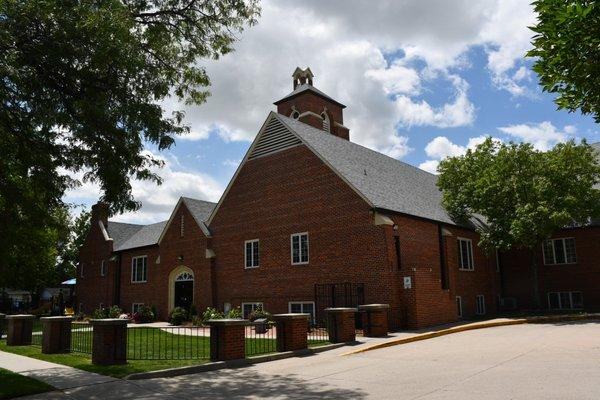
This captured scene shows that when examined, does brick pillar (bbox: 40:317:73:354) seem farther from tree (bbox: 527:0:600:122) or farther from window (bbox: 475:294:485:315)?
window (bbox: 475:294:485:315)

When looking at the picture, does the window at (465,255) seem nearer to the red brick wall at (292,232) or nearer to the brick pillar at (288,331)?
the red brick wall at (292,232)

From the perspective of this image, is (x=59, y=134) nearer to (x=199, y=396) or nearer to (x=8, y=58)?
(x=8, y=58)

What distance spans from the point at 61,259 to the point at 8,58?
61.4 m

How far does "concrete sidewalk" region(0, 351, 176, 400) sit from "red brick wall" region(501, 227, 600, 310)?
80.3 ft

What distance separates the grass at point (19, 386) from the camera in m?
9.72

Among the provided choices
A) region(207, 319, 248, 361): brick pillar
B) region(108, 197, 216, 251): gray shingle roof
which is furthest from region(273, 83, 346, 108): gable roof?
region(207, 319, 248, 361): brick pillar

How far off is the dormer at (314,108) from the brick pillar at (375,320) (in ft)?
88.9

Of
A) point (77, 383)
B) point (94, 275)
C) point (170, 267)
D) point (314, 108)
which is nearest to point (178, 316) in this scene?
point (170, 267)

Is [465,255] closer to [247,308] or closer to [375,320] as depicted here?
[375,320]

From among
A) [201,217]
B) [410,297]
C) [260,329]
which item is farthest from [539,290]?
[201,217]

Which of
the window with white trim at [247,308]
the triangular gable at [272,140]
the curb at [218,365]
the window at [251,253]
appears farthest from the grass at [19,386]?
the triangular gable at [272,140]

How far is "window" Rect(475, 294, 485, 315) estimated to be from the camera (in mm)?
27922

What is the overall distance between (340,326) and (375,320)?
217cm

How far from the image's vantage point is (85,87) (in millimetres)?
11773
